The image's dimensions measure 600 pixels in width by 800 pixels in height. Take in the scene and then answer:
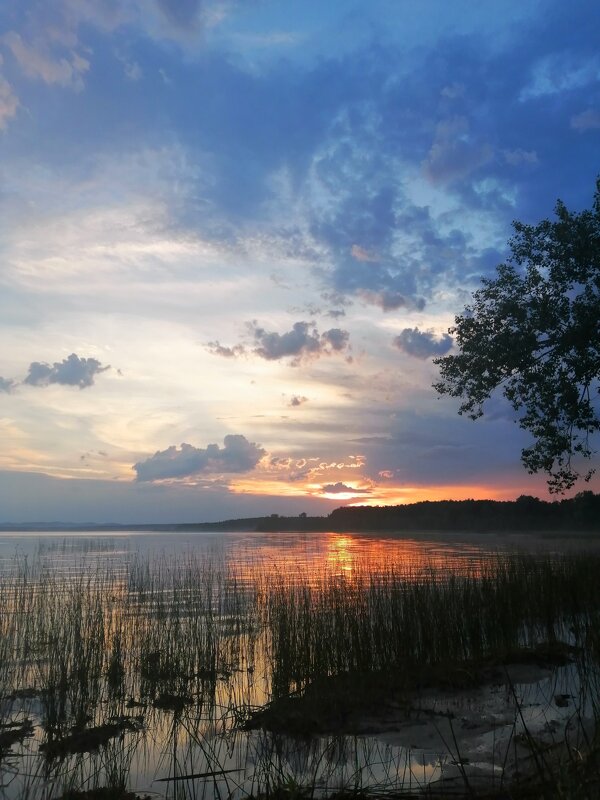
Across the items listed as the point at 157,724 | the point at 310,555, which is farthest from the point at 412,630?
the point at 310,555

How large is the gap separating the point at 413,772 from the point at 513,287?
13.5m

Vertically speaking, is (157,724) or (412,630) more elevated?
(412,630)

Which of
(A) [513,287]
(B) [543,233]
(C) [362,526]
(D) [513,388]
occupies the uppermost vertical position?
(B) [543,233]

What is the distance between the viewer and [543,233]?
16.3 m

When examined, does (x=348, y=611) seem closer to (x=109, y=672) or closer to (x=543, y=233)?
(x=109, y=672)

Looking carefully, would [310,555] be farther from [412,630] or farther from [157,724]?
[157,724]

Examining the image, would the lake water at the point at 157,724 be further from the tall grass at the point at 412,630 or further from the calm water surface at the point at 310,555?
the calm water surface at the point at 310,555

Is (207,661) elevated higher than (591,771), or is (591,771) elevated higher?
(591,771)

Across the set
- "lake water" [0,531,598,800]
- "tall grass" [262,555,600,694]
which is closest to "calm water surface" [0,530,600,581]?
"tall grass" [262,555,600,694]

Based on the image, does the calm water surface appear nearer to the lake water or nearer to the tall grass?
the tall grass

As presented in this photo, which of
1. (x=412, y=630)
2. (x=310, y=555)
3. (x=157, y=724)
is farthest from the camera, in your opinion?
(x=310, y=555)

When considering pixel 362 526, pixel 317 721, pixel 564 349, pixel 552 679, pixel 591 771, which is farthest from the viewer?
pixel 362 526

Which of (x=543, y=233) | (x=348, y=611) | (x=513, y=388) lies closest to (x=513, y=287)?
(x=543, y=233)

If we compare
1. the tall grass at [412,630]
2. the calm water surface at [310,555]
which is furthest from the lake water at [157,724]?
the calm water surface at [310,555]
